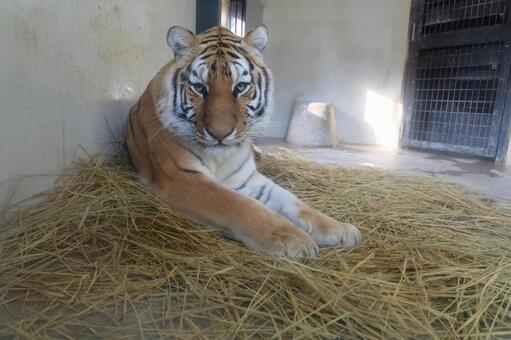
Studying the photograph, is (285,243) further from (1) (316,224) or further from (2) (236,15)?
(2) (236,15)

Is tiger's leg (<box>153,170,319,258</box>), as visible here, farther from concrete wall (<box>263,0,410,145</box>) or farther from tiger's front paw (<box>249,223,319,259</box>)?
concrete wall (<box>263,0,410,145</box>)

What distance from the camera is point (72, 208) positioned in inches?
57.6

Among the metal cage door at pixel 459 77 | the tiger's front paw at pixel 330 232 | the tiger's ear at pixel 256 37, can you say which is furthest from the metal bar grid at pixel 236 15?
the tiger's front paw at pixel 330 232

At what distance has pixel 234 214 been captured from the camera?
133cm

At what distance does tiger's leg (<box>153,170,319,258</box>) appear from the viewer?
47.8 inches

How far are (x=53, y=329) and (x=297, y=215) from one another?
91 cm

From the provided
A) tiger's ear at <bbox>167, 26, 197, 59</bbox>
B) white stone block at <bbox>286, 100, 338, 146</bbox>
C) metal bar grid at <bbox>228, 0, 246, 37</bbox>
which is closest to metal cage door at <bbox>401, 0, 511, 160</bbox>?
white stone block at <bbox>286, 100, 338, 146</bbox>

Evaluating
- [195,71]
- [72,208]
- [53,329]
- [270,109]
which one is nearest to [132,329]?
[53,329]

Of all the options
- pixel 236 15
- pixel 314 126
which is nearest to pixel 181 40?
pixel 314 126

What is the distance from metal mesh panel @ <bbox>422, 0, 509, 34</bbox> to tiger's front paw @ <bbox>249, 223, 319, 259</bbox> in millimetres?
3960

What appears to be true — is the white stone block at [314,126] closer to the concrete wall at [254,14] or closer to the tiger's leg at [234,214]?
the concrete wall at [254,14]

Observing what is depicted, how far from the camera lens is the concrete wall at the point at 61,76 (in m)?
1.32

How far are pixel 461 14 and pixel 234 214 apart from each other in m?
4.21

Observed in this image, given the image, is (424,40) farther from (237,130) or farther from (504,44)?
(237,130)
